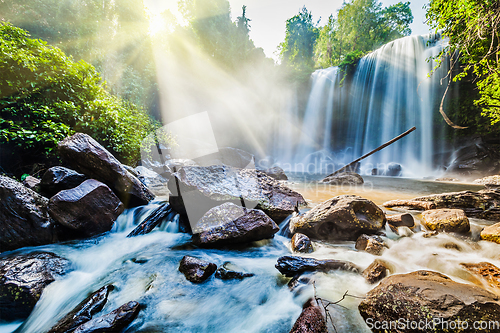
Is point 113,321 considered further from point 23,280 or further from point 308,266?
point 308,266

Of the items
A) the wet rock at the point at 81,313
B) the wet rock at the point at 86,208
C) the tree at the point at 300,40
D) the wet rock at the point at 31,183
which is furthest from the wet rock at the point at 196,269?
the tree at the point at 300,40

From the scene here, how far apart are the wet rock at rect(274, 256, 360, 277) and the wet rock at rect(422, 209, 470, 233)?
212 centimetres

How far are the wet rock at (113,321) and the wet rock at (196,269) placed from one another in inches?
23.8

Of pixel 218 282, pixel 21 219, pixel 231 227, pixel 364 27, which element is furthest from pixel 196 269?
pixel 364 27

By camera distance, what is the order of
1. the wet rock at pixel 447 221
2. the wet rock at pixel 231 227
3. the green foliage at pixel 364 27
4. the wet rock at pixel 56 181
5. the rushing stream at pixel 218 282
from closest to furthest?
1. the rushing stream at pixel 218 282
2. the wet rock at pixel 231 227
3. the wet rock at pixel 447 221
4. the wet rock at pixel 56 181
5. the green foliage at pixel 364 27

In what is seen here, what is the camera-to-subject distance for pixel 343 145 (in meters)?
20.8

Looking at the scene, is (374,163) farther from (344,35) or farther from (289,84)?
(344,35)

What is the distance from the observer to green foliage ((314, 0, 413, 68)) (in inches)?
1073

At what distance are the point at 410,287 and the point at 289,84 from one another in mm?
24189

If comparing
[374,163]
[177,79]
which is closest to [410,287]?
[374,163]

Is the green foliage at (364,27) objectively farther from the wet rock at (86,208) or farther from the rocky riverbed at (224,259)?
the wet rock at (86,208)

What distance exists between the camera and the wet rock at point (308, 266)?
2187mm

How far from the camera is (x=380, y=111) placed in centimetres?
1731

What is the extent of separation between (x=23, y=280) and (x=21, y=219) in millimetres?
1171
